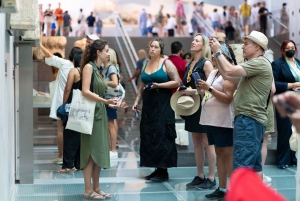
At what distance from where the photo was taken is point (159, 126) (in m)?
7.73

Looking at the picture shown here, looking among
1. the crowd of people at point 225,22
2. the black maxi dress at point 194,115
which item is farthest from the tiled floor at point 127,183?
the crowd of people at point 225,22

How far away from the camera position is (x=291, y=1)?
40.3 ft

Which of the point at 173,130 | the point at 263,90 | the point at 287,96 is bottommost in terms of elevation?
the point at 173,130

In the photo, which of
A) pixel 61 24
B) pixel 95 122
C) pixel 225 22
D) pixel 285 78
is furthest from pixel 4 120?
pixel 225 22

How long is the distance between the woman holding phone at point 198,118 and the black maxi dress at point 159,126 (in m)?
0.34

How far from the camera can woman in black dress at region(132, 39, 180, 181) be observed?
7680 mm

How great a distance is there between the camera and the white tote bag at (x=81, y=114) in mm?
6473

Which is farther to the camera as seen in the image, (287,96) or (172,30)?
(172,30)

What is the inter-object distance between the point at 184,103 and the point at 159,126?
2.15 ft

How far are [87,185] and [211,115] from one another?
5.19 ft

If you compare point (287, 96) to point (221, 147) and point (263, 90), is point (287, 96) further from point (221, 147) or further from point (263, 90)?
point (221, 147)

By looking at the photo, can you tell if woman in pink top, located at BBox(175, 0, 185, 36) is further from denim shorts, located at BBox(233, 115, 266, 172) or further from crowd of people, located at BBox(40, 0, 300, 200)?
denim shorts, located at BBox(233, 115, 266, 172)

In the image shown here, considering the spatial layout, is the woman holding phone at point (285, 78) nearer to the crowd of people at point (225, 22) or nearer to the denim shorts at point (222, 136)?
the denim shorts at point (222, 136)

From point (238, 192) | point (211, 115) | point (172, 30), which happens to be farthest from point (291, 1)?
point (172, 30)
